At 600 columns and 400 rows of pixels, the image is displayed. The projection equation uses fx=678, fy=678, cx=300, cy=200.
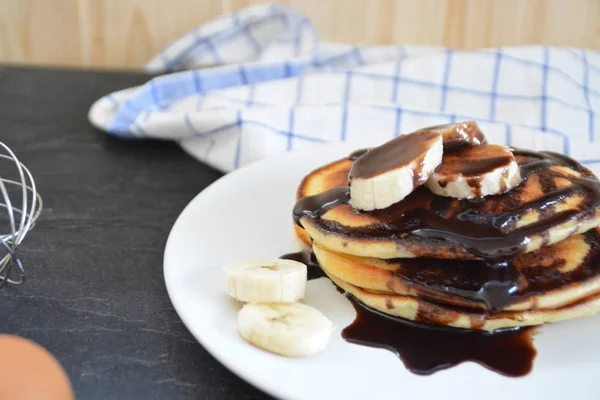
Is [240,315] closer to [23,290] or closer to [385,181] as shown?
[385,181]

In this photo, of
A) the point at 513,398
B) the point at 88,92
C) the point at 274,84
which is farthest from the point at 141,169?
the point at 513,398

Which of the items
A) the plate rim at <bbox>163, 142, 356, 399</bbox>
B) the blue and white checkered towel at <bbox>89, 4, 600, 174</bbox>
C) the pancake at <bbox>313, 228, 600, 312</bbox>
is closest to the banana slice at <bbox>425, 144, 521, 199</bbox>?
the pancake at <bbox>313, 228, 600, 312</bbox>

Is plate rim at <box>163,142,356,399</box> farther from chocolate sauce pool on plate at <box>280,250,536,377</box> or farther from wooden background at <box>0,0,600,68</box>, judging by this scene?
wooden background at <box>0,0,600,68</box>

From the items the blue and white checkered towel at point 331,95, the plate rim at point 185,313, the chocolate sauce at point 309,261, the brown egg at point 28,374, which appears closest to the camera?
the brown egg at point 28,374

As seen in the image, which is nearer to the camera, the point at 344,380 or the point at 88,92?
the point at 344,380

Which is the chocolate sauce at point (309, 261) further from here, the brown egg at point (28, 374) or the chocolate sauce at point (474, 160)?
the brown egg at point (28, 374)

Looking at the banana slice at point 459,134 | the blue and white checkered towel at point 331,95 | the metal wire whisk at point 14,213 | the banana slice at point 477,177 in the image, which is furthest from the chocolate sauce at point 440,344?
the blue and white checkered towel at point 331,95

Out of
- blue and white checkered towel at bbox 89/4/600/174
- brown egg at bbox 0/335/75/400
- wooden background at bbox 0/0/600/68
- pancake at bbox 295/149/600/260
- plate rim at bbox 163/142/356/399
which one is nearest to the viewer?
brown egg at bbox 0/335/75/400
